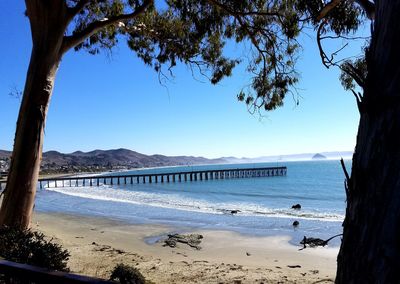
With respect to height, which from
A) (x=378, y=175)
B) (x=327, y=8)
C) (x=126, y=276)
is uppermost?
(x=327, y=8)

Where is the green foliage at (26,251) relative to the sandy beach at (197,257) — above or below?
above

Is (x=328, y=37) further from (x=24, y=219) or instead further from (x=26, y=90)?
(x=24, y=219)

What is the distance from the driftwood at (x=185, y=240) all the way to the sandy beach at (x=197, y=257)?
20 cm

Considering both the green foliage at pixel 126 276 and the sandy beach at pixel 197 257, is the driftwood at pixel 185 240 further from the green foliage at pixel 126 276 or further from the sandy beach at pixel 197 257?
the green foliage at pixel 126 276

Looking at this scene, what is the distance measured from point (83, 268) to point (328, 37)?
19.7ft

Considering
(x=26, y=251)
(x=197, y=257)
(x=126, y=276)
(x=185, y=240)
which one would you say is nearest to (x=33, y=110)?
(x=26, y=251)

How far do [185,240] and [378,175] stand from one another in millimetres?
12410

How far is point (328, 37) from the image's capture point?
5.98m

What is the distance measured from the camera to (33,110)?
6.04 m

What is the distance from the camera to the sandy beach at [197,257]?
8203mm

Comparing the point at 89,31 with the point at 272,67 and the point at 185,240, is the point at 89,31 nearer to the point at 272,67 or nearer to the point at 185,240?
the point at 272,67

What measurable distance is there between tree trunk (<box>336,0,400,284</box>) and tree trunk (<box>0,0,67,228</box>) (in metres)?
5.32

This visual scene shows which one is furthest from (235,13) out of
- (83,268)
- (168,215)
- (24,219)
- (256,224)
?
(168,215)

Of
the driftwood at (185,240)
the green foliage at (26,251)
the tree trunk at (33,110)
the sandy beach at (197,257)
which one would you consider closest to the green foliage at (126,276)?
the green foliage at (26,251)
